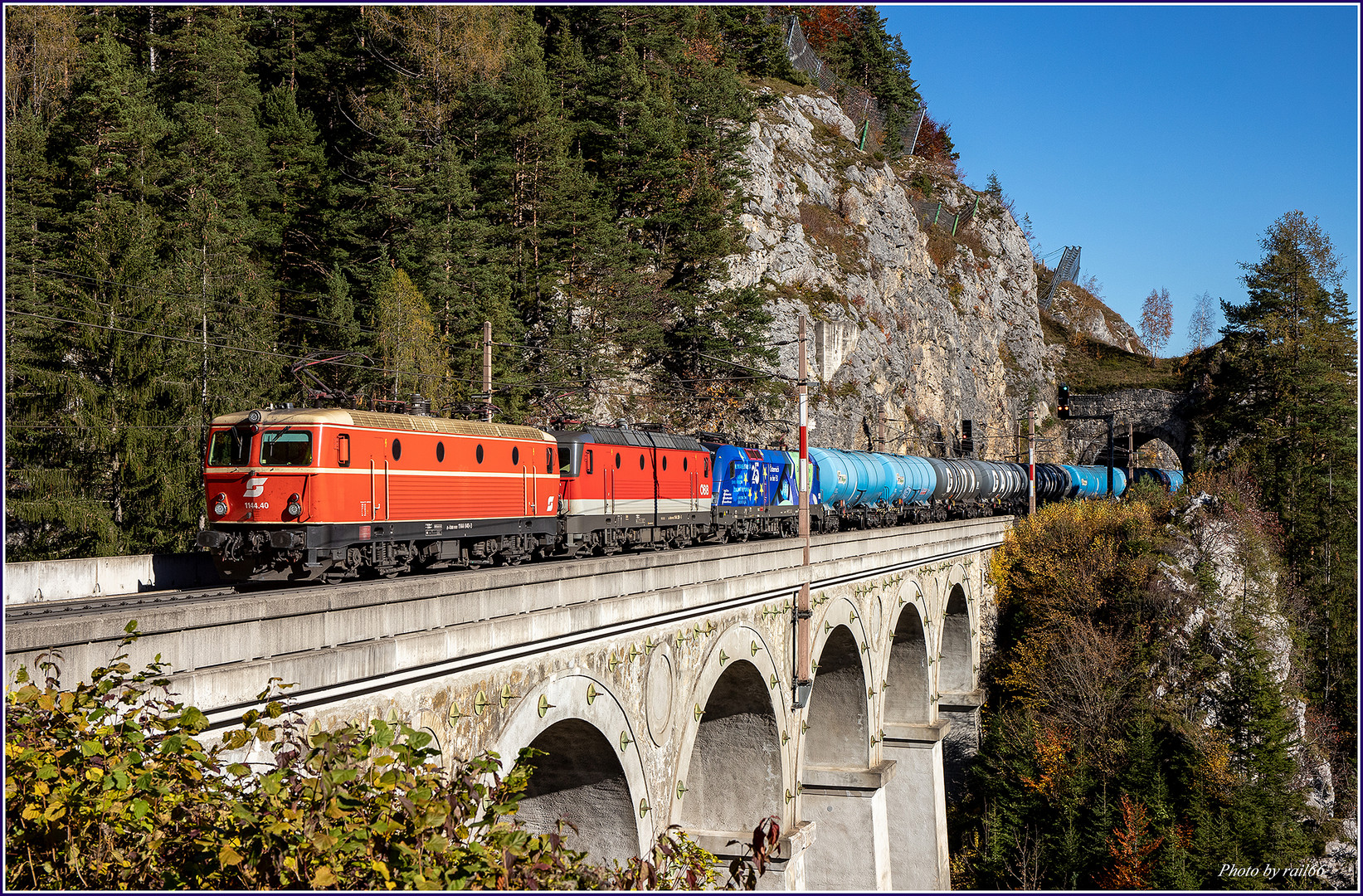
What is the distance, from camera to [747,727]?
22312 millimetres

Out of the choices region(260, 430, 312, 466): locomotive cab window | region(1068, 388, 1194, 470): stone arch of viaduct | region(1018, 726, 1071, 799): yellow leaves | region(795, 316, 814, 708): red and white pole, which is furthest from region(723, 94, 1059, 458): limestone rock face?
region(260, 430, 312, 466): locomotive cab window

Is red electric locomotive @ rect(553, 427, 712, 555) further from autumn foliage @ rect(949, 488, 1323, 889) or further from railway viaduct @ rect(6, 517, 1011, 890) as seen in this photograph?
autumn foliage @ rect(949, 488, 1323, 889)

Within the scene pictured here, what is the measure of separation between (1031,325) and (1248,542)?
209 ft

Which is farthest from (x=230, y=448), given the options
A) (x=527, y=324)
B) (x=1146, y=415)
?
(x=1146, y=415)

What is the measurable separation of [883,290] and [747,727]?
62.4 metres

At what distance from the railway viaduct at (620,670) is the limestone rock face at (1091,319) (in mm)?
95101

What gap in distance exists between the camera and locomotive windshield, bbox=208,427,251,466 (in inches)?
645

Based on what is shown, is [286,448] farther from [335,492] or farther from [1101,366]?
[1101,366]

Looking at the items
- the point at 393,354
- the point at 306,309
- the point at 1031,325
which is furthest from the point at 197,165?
the point at 1031,325

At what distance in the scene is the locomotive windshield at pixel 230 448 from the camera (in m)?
16.4

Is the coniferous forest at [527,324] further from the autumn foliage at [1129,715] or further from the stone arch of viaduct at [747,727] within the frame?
the stone arch of viaduct at [747,727]

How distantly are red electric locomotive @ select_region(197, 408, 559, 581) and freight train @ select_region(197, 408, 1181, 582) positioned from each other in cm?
3

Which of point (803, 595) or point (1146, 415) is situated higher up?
point (1146, 415)

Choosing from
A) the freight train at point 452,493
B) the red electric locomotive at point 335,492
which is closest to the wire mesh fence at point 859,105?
the freight train at point 452,493
